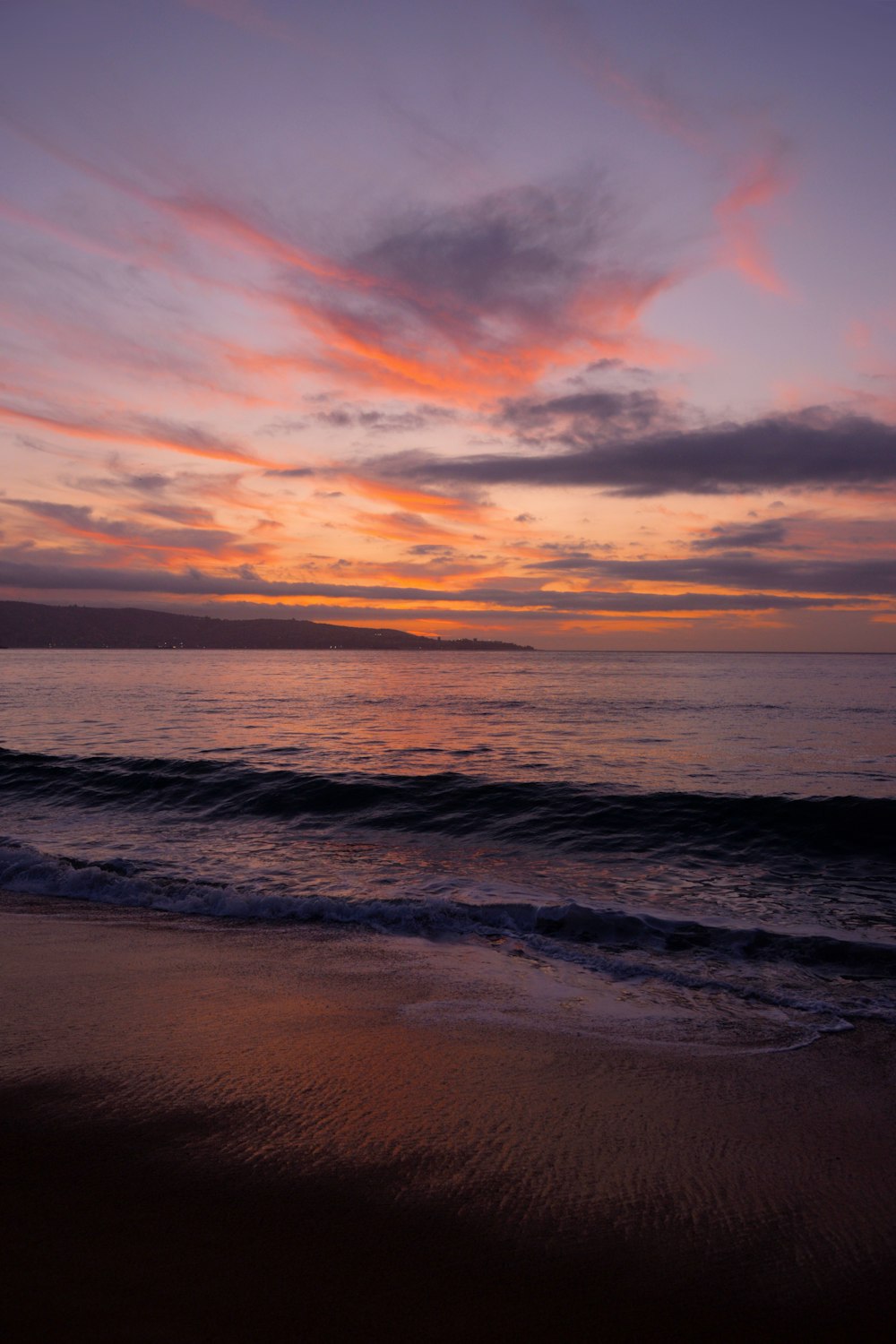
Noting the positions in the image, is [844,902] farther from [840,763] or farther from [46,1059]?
[840,763]

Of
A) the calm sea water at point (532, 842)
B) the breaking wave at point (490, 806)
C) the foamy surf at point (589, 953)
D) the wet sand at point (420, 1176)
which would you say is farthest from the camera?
the breaking wave at point (490, 806)

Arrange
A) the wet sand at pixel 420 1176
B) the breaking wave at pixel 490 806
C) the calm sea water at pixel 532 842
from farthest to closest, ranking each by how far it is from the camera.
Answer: the breaking wave at pixel 490 806 < the calm sea water at pixel 532 842 < the wet sand at pixel 420 1176

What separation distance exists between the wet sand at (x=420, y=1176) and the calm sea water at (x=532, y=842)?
1.28 m

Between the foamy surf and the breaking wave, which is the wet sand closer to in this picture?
the foamy surf

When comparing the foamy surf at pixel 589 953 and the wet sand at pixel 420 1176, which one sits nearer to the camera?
the wet sand at pixel 420 1176

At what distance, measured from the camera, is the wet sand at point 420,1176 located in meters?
2.68

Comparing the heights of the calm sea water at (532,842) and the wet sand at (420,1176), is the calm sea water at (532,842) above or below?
below

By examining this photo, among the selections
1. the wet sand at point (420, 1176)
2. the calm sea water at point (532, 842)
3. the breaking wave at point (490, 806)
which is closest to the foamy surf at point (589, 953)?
the calm sea water at point (532, 842)

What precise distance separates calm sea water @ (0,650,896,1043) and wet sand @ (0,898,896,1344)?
1280 mm

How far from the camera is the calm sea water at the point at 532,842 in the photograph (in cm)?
684

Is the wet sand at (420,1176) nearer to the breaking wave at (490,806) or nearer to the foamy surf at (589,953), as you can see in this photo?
the foamy surf at (589,953)

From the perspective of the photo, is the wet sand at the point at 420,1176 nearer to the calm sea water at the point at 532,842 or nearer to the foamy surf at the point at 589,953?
the foamy surf at the point at 589,953

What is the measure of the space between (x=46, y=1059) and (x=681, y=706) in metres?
35.3

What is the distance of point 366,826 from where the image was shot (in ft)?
43.8
